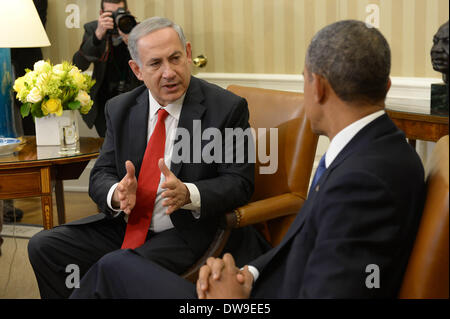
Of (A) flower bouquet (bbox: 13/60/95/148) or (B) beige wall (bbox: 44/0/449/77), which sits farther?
(B) beige wall (bbox: 44/0/449/77)

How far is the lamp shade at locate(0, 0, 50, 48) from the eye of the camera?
3.03 metres

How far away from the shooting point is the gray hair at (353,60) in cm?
133

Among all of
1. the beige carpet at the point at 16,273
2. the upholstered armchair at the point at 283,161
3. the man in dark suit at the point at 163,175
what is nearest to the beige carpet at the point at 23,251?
the beige carpet at the point at 16,273

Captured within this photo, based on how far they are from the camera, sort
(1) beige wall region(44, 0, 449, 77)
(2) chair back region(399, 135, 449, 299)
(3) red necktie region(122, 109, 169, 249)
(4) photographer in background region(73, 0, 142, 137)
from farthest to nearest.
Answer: (4) photographer in background region(73, 0, 142, 137) → (1) beige wall region(44, 0, 449, 77) → (3) red necktie region(122, 109, 169, 249) → (2) chair back region(399, 135, 449, 299)

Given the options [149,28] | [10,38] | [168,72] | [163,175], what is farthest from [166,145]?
[10,38]

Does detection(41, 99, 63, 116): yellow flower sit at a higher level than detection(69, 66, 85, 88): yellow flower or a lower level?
lower

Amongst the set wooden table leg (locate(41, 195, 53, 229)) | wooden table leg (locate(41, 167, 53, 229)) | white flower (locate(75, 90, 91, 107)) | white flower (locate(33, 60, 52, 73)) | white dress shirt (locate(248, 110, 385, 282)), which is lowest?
wooden table leg (locate(41, 195, 53, 229))

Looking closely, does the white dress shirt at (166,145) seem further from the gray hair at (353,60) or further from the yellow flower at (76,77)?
the gray hair at (353,60)

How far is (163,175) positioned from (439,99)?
140cm

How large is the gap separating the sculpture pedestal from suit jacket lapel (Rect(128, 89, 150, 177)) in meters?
1.33

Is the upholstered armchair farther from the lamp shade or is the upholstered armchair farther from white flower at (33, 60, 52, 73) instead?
the lamp shade

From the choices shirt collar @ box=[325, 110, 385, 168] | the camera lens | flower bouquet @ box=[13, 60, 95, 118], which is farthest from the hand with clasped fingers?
the camera lens
